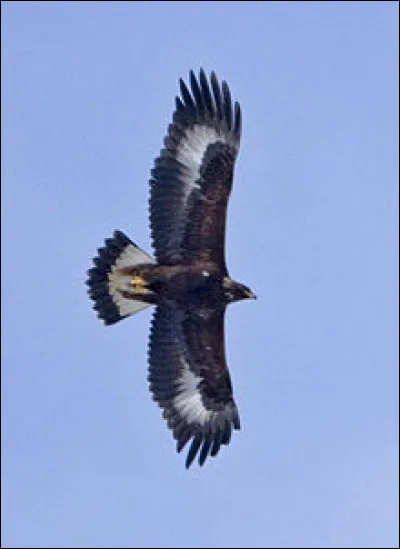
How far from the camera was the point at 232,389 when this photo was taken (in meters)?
53.7

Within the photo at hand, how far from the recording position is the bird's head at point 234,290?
5250 cm

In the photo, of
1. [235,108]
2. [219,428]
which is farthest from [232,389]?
[235,108]

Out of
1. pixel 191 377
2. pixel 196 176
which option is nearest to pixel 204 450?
pixel 191 377

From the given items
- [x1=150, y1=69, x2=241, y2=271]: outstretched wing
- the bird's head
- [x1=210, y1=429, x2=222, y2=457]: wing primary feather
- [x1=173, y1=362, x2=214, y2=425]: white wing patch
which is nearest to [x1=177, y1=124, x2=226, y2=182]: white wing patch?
[x1=150, y1=69, x2=241, y2=271]: outstretched wing

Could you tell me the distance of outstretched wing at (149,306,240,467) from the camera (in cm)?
5319

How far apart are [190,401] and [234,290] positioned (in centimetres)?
194

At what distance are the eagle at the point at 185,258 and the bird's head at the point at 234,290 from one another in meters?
0.01

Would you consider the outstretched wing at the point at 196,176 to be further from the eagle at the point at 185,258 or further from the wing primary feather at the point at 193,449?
the wing primary feather at the point at 193,449

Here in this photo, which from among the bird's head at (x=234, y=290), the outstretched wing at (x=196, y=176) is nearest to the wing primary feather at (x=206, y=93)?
the outstretched wing at (x=196, y=176)

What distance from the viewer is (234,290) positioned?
52.6m

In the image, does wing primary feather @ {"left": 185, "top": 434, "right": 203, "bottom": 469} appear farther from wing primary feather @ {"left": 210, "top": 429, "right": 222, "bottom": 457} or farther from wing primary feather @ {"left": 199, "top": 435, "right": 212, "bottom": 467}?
wing primary feather @ {"left": 210, "top": 429, "right": 222, "bottom": 457}

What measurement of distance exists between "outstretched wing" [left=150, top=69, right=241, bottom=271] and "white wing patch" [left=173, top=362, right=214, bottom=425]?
1895mm

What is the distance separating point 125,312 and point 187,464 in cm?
238

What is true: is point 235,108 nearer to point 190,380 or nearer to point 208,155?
point 208,155
